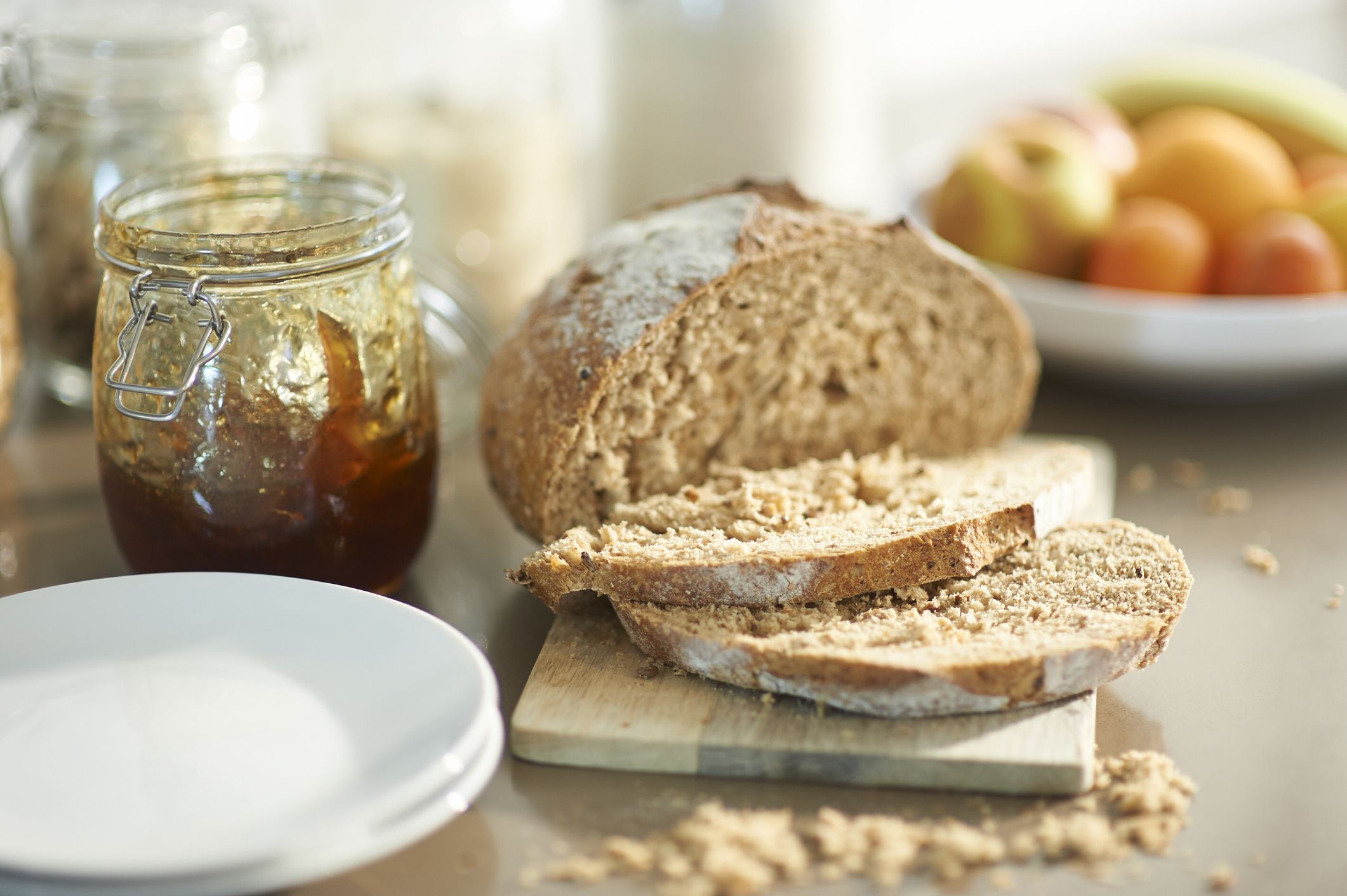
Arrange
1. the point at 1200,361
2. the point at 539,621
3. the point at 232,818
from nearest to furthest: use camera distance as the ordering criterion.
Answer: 1. the point at 232,818
2. the point at 539,621
3. the point at 1200,361

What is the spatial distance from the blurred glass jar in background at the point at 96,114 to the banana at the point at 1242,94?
6.53 feet

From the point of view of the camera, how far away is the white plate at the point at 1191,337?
2219 millimetres

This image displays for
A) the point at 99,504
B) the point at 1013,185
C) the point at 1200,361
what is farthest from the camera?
the point at 1013,185

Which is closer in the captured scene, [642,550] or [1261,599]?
[642,550]

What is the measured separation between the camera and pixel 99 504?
6.81ft

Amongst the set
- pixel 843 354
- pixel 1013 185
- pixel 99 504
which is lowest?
pixel 99 504

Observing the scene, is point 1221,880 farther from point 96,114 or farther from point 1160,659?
point 96,114

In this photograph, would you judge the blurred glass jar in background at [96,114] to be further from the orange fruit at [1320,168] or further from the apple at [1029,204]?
the orange fruit at [1320,168]

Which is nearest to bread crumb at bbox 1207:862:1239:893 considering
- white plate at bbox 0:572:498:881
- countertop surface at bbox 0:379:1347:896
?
countertop surface at bbox 0:379:1347:896

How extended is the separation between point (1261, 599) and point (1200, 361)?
0.62 meters

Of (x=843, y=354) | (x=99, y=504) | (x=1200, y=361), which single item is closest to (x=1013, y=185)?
(x=1200, y=361)

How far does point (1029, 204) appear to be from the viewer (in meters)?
2.50

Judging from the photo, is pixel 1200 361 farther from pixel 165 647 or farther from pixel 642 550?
pixel 165 647

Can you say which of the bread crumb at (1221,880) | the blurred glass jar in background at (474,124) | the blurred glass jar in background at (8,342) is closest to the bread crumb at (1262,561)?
the bread crumb at (1221,880)
